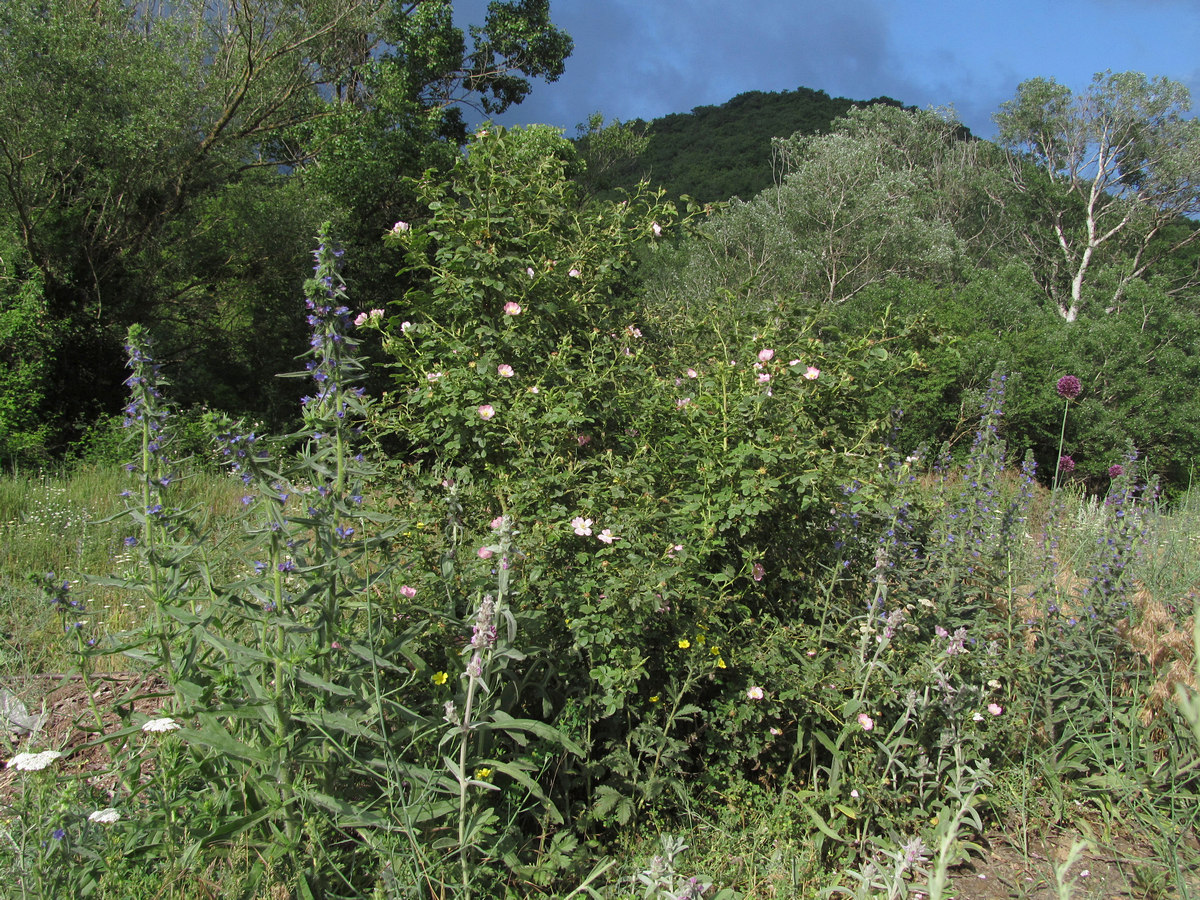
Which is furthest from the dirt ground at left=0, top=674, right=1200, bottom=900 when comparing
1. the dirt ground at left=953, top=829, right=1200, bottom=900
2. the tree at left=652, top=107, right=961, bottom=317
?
the tree at left=652, top=107, right=961, bottom=317

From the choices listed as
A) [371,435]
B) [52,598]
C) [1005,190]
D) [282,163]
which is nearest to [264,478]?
[52,598]

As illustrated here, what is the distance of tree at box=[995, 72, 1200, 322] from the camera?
2120 cm

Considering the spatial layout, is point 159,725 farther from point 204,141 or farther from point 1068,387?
point 204,141

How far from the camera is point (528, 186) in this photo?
343cm

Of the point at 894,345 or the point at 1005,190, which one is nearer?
the point at 894,345

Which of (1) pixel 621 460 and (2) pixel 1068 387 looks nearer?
(1) pixel 621 460

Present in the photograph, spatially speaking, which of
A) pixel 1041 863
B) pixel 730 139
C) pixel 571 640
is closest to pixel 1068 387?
pixel 1041 863

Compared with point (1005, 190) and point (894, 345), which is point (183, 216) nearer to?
point (894, 345)

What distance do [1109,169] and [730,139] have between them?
526 inches

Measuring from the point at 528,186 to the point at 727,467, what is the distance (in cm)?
181

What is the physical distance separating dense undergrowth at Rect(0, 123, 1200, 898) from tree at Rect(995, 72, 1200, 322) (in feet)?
72.2

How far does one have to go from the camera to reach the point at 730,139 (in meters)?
29.6

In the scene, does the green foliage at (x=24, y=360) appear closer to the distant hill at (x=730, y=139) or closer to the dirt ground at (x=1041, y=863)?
the dirt ground at (x=1041, y=863)

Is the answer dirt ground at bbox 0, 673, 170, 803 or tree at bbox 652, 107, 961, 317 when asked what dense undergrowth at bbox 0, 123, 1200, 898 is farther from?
tree at bbox 652, 107, 961, 317
